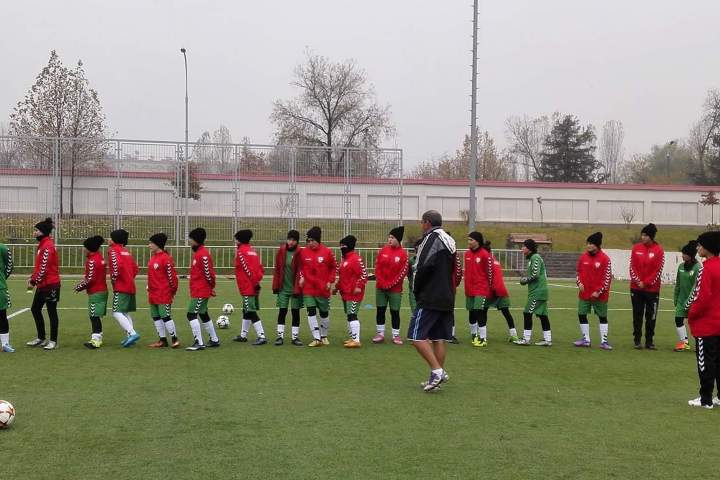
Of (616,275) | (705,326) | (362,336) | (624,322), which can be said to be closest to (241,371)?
(362,336)

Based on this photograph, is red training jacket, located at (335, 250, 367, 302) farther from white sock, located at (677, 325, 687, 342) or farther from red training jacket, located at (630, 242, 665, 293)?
white sock, located at (677, 325, 687, 342)

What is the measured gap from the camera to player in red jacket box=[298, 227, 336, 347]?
12.2 meters

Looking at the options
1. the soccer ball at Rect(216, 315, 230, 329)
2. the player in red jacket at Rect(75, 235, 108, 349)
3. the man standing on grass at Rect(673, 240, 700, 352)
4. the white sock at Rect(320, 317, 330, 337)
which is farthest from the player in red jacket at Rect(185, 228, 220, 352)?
the man standing on grass at Rect(673, 240, 700, 352)

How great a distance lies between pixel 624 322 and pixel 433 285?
32.1 feet

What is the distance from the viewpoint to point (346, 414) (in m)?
7.49

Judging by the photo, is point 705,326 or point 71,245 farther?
point 71,245

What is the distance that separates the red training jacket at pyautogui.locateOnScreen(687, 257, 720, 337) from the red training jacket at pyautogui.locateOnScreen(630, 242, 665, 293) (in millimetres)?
4703

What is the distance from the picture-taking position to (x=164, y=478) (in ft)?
17.9

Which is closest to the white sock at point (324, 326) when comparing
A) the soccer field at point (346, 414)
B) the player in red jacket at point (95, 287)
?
the soccer field at point (346, 414)

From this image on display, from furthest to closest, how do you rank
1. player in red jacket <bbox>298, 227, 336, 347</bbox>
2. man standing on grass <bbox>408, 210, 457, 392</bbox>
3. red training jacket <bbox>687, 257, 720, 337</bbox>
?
player in red jacket <bbox>298, 227, 336, 347</bbox> → man standing on grass <bbox>408, 210, 457, 392</bbox> → red training jacket <bbox>687, 257, 720, 337</bbox>

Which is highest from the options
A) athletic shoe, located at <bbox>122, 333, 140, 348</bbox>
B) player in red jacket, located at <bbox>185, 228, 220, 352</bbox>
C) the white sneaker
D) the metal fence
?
the metal fence

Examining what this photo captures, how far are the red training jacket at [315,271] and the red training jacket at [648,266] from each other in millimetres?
5566

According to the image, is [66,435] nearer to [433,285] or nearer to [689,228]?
[433,285]

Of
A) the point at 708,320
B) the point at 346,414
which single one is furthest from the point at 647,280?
the point at 346,414
